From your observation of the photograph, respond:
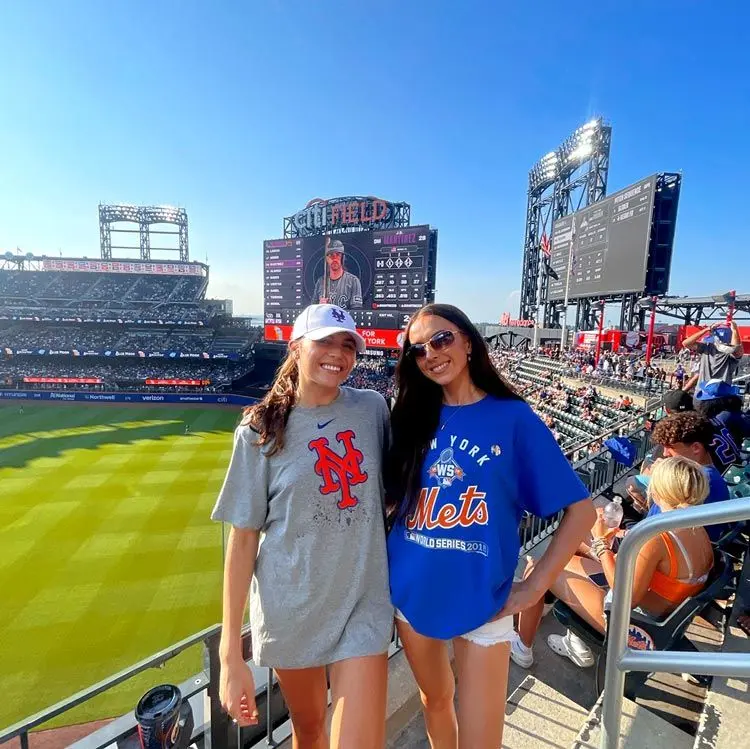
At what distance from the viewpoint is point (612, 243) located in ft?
87.8

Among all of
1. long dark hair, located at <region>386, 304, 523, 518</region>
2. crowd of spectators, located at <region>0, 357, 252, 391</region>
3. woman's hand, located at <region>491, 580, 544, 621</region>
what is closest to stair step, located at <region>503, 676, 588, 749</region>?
woman's hand, located at <region>491, 580, 544, 621</region>

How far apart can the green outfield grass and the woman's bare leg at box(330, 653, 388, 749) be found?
688 cm

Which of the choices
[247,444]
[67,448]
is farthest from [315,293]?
[247,444]

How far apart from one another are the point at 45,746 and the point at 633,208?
3112 centimetres

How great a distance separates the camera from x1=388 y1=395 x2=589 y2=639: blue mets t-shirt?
1683 mm

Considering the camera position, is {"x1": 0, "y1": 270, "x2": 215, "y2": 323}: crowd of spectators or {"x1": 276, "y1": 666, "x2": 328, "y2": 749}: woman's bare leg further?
{"x1": 0, "y1": 270, "x2": 215, "y2": 323}: crowd of spectators

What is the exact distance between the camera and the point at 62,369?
3572cm

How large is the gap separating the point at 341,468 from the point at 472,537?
600mm

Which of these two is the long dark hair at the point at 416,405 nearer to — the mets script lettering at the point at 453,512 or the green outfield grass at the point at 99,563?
the mets script lettering at the point at 453,512

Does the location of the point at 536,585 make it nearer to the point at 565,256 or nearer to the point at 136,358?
the point at 565,256

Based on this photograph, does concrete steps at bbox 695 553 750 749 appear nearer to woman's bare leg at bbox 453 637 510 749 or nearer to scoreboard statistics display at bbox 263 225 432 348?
woman's bare leg at bbox 453 637 510 749

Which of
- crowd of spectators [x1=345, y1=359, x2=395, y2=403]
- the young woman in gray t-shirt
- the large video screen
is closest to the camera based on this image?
the young woman in gray t-shirt

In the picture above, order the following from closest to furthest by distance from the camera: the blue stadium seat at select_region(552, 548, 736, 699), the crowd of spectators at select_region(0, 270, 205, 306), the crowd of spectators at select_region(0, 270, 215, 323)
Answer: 1. the blue stadium seat at select_region(552, 548, 736, 699)
2. the crowd of spectators at select_region(0, 270, 215, 323)
3. the crowd of spectators at select_region(0, 270, 205, 306)

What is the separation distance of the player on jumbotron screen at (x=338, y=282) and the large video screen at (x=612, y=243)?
52.3 ft
